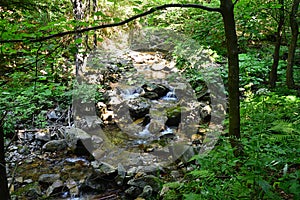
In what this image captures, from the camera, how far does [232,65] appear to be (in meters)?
2.32

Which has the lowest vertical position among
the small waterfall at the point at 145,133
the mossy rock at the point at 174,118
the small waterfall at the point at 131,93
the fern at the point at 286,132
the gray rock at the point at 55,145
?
the gray rock at the point at 55,145

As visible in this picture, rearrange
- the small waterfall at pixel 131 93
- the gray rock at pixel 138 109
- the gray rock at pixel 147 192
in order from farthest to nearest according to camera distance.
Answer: the small waterfall at pixel 131 93
the gray rock at pixel 138 109
the gray rock at pixel 147 192

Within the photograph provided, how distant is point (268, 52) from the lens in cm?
859

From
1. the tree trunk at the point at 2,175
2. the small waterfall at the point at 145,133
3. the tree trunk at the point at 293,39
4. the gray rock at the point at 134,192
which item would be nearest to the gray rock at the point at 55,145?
the small waterfall at the point at 145,133

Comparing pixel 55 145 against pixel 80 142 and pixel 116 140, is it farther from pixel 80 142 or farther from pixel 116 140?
pixel 116 140

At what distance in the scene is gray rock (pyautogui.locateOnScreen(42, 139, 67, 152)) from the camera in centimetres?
583

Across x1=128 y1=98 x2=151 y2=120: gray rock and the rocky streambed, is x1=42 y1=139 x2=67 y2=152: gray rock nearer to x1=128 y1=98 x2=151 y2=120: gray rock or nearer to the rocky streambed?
the rocky streambed

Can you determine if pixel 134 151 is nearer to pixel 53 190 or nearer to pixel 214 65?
pixel 53 190

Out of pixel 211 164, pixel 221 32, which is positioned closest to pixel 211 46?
pixel 221 32

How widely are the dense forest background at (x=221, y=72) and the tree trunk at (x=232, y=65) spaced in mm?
13

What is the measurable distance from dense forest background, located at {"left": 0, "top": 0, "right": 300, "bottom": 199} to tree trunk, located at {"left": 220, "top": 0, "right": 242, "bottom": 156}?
1 centimetres

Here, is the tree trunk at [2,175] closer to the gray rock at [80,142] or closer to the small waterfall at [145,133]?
the gray rock at [80,142]

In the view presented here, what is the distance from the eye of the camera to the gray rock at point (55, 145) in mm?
5832

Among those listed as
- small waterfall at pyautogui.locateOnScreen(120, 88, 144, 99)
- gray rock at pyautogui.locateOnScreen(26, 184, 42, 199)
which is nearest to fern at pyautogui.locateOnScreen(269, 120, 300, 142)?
gray rock at pyautogui.locateOnScreen(26, 184, 42, 199)
